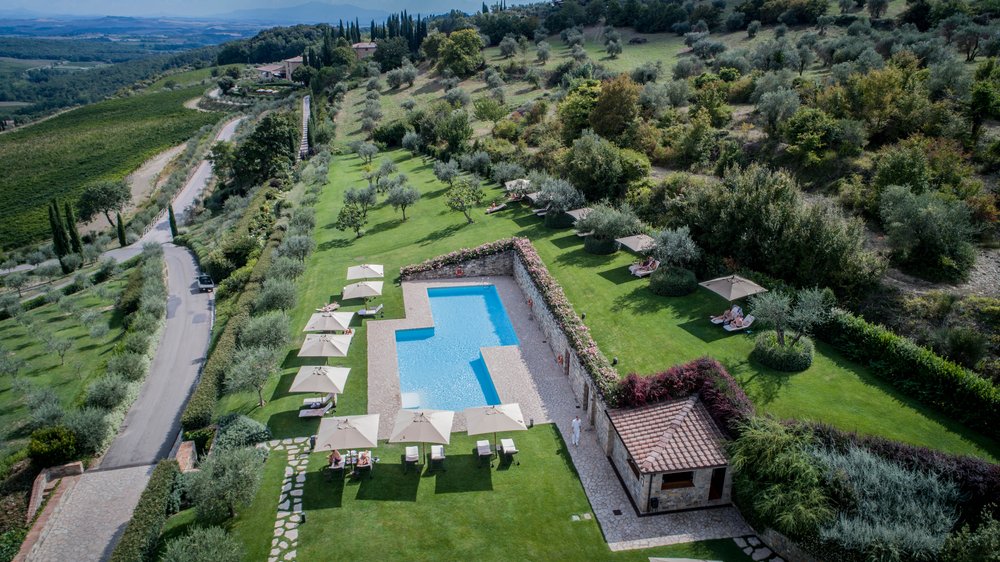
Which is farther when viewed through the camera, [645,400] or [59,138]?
[59,138]

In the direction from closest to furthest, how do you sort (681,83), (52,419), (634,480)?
1. (634,480)
2. (52,419)
3. (681,83)

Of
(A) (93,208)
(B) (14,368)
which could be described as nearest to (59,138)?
(A) (93,208)

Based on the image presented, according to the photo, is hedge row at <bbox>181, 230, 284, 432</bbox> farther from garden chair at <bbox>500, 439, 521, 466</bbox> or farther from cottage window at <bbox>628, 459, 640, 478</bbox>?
cottage window at <bbox>628, 459, 640, 478</bbox>

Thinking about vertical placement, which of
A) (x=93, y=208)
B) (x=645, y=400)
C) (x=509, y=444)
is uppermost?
(x=645, y=400)

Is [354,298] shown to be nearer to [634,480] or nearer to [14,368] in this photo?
[14,368]

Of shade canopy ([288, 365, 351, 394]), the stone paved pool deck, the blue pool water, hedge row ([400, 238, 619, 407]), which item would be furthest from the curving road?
hedge row ([400, 238, 619, 407])

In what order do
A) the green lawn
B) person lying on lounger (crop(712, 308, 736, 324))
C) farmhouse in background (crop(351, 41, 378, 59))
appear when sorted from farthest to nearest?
farmhouse in background (crop(351, 41, 378, 59)) < the green lawn < person lying on lounger (crop(712, 308, 736, 324))

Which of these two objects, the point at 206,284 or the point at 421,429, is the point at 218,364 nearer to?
the point at 421,429

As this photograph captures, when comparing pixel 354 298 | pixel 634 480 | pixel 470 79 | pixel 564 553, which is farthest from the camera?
pixel 470 79
